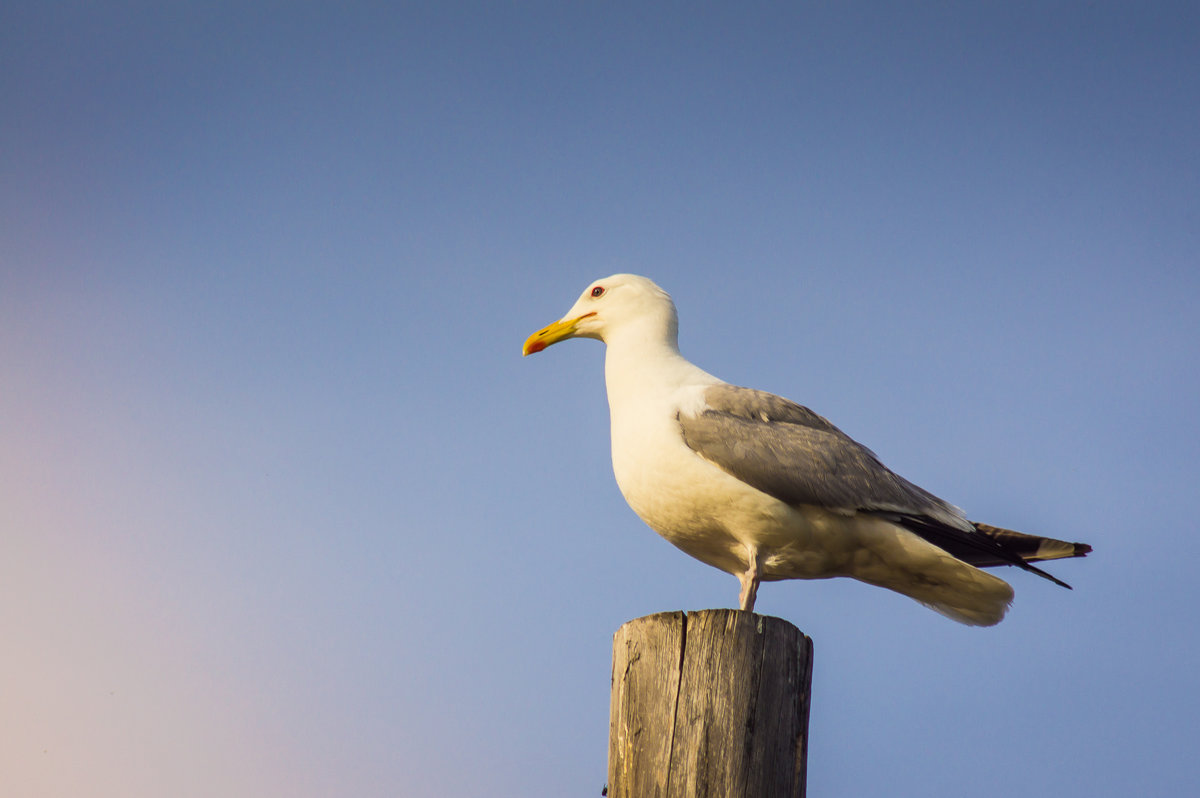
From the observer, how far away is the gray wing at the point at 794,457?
18.6 feet

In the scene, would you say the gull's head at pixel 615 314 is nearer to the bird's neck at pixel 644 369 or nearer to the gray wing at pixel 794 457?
the bird's neck at pixel 644 369

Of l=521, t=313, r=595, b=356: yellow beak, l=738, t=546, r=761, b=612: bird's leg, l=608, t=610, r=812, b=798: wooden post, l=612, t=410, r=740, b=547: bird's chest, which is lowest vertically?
l=608, t=610, r=812, b=798: wooden post

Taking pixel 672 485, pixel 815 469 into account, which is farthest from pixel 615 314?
pixel 815 469

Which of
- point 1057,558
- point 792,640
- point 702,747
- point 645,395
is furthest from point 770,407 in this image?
point 702,747

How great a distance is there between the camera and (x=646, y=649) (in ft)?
13.5

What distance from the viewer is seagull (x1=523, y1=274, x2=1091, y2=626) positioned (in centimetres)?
565

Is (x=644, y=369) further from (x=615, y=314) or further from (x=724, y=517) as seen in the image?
(x=724, y=517)

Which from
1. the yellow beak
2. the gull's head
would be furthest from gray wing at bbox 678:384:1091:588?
the yellow beak

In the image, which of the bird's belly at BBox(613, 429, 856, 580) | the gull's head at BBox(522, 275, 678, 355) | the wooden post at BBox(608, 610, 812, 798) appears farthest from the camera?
the gull's head at BBox(522, 275, 678, 355)

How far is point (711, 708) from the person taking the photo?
387 centimetres

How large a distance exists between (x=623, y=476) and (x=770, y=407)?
97 cm

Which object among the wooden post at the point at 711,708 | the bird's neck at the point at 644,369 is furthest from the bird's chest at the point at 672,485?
the wooden post at the point at 711,708

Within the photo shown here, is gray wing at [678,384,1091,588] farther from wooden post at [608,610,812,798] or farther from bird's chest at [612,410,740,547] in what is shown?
wooden post at [608,610,812,798]

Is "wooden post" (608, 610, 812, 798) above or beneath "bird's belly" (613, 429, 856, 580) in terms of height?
beneath
